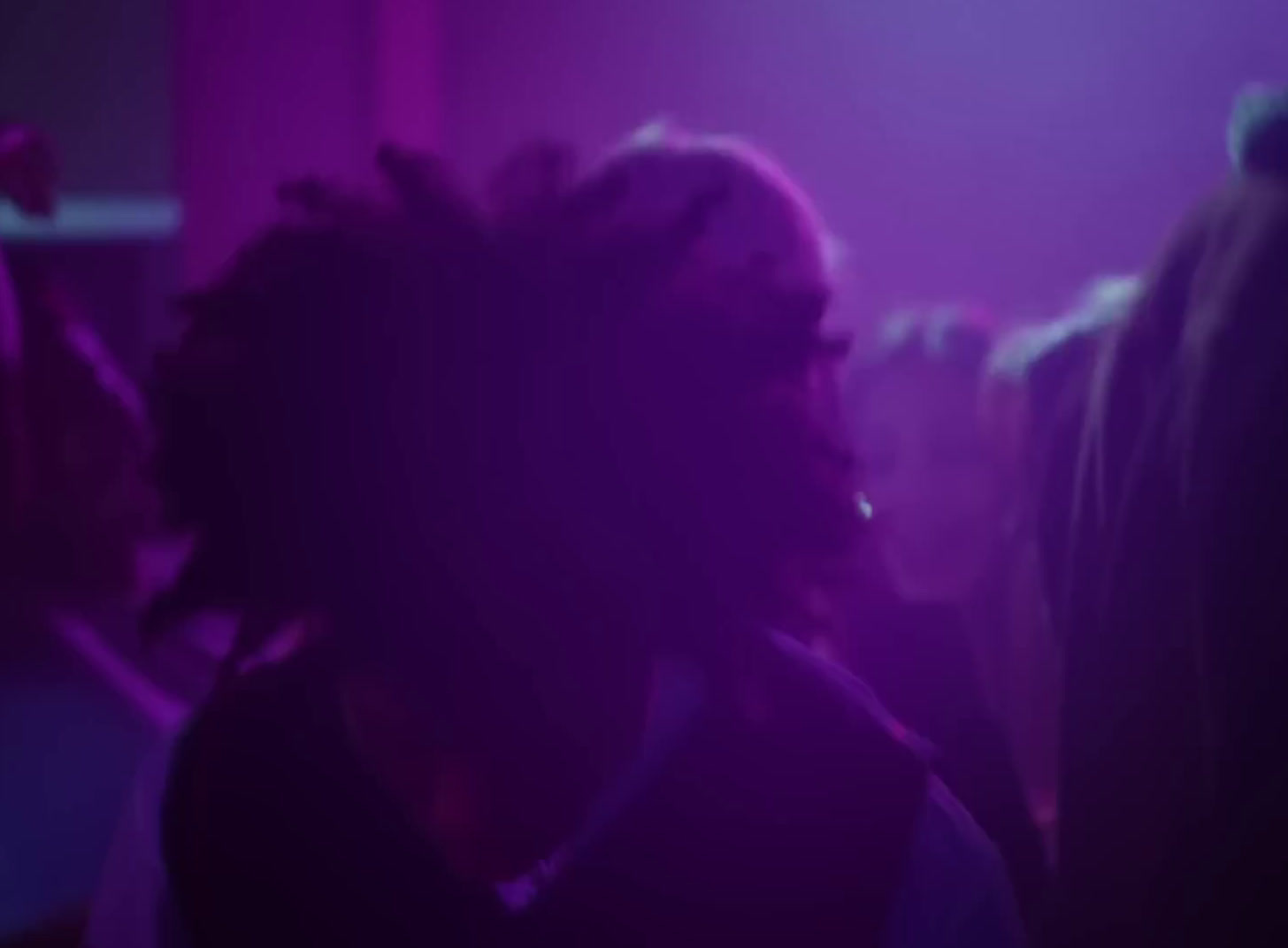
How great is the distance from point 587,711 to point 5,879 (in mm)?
833

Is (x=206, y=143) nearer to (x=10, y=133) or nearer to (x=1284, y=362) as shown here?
(x=10, y=133)

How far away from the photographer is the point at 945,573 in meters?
2.23

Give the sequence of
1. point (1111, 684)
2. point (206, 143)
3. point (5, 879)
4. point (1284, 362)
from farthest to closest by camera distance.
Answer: point (206, 143) → point (5, 879) → point (1111, 684) → point (1284, 362)

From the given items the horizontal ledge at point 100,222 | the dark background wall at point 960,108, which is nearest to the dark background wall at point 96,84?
the horizontal ledge at point 100,222

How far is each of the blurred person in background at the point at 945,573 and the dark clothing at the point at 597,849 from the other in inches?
17.0

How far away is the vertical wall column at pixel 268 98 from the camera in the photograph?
8.56ft

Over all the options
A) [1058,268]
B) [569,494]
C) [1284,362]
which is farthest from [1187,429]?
[1058,268]

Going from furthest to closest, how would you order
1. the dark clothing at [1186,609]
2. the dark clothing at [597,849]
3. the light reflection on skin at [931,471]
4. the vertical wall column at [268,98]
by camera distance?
the vertical wall column at [268,98] → the light reflection on skin at [931,471] → the dark clothing at [1186,609] → the dark clothing at [597,849]

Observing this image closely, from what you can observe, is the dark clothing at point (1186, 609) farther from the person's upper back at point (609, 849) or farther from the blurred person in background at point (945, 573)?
the person's upper back at point (609, 849)

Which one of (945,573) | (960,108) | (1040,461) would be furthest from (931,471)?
(960,108)

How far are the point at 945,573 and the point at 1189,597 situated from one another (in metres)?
1.19

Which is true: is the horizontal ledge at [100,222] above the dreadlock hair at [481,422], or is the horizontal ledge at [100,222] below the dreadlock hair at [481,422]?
below

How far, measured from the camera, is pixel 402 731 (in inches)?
30.0

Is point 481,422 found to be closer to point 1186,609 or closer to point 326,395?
point 326,395
